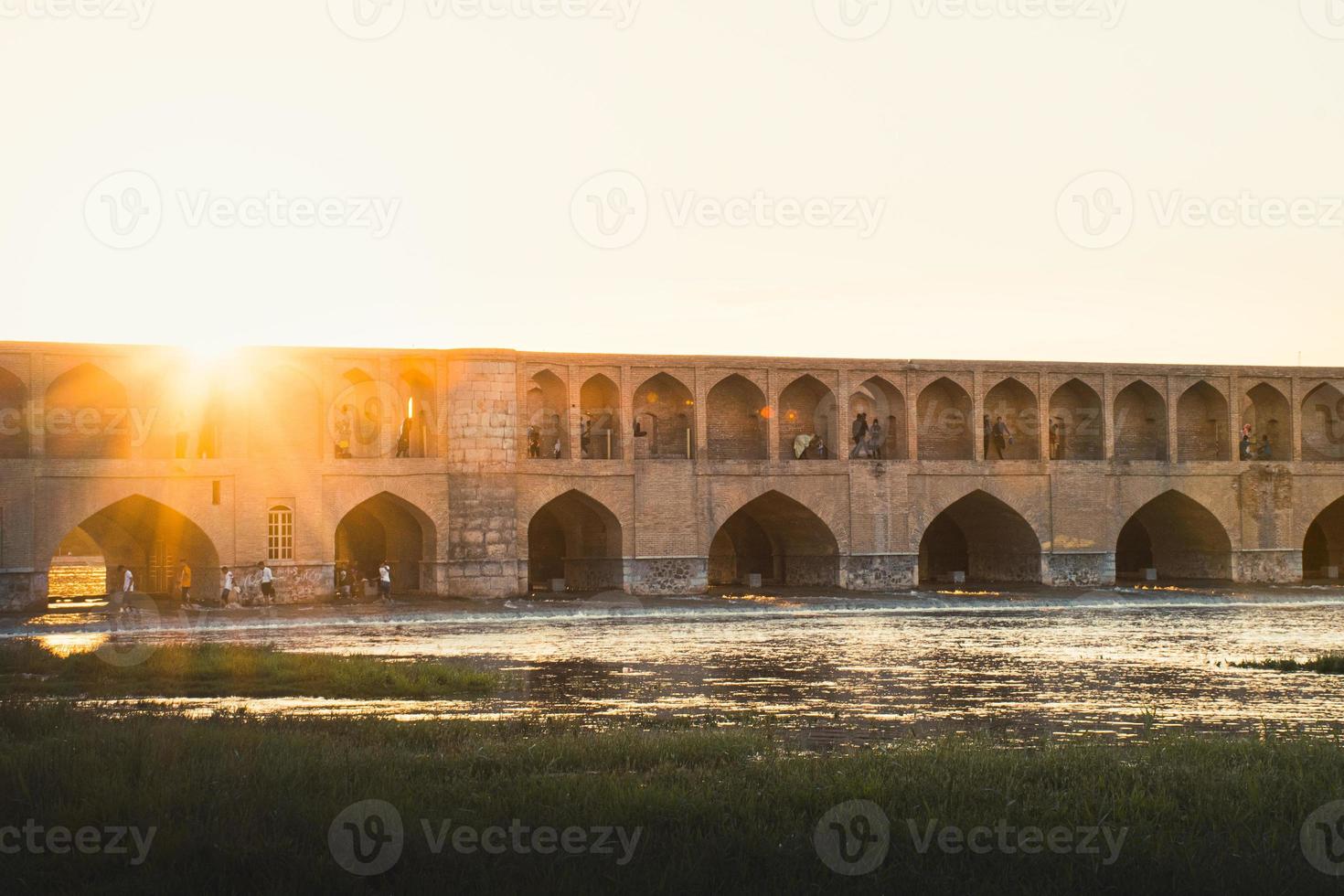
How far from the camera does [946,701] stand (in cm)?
1305

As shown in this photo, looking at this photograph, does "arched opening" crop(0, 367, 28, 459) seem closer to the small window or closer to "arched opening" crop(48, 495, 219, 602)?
"arched opening" crop(48, 495, 219, 602)

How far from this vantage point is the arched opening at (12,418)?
2812cm

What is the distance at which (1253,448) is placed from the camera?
36.7 m

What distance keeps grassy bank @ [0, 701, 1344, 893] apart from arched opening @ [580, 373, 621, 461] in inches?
901

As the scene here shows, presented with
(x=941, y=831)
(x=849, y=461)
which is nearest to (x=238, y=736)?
(x=941, y=831)

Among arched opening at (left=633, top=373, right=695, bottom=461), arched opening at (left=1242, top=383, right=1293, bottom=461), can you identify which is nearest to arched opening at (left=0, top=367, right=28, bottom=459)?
arched opening at (left=633, top=373, right=695, bottom=461)

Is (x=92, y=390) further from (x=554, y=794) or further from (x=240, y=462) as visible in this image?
(x=554, y=794)

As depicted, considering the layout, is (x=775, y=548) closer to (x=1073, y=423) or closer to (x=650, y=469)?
(x=650, y=469)

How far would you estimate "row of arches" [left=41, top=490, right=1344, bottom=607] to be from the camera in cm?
3122

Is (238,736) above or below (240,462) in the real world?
below

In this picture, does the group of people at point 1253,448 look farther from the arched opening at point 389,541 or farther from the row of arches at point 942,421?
the arched opening at point 389,541

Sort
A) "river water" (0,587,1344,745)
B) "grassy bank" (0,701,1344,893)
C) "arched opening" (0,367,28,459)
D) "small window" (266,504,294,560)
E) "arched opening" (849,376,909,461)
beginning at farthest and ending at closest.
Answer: "arched opening" (849,376,909,461) → "small window" (266,504,294,560) → "arched opening" (0,367,28,459) → "river water" (0,587,1344,745) → "grassy bank" (0,701,1344,893)

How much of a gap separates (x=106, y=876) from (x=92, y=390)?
82.5ft

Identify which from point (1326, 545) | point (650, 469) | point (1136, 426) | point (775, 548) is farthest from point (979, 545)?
point (1326, 545)
